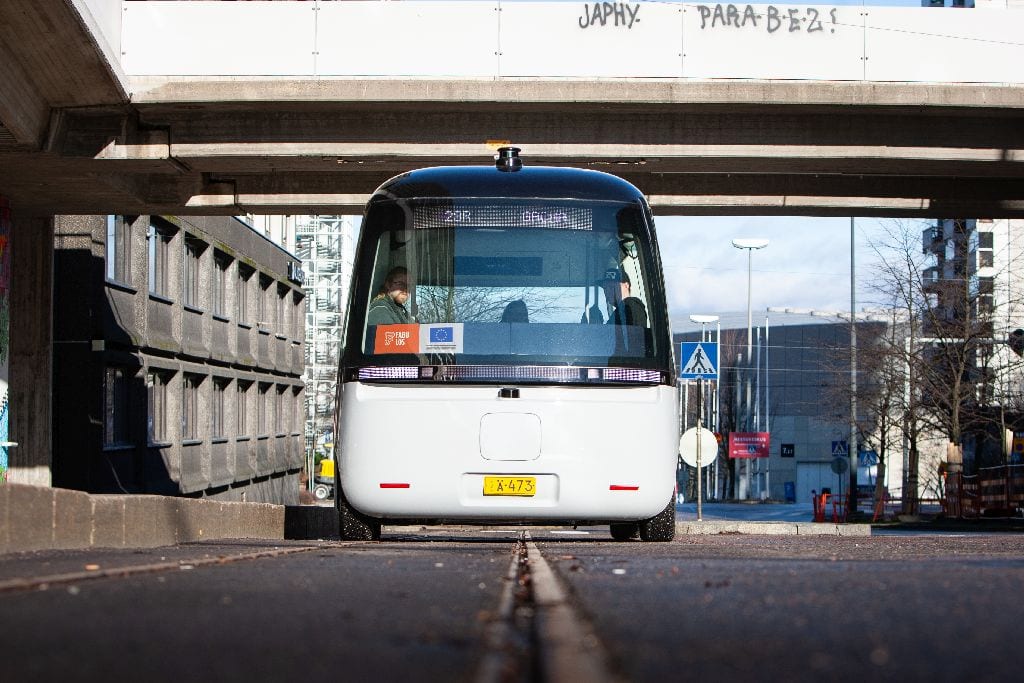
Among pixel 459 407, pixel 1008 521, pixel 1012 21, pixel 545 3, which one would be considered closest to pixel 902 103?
pixel 1012 21

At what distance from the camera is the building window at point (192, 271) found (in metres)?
35.9

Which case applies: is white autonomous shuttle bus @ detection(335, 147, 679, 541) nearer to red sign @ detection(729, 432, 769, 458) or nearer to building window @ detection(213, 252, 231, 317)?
building window @ detection(213, 252, 231, 317)

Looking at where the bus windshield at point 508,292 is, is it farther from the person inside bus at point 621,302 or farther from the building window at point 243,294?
the building window at point 243,294

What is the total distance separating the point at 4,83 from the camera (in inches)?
661

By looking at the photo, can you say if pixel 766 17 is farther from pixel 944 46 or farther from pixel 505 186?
pixel 505 186

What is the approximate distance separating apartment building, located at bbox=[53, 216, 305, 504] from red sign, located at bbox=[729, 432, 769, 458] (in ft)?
86.3

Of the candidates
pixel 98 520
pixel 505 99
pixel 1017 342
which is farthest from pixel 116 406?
pixel 1017 342

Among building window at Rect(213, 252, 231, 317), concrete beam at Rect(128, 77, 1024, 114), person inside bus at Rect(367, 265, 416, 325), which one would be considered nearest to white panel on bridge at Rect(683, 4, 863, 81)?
concrete beam at Rect(128, 77, 1024, 114)

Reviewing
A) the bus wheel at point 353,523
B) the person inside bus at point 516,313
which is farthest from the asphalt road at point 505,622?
the bus wheel at point 353,523

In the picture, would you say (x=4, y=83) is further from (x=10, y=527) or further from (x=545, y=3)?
(x=10, y=527)

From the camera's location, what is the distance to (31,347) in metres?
24.2

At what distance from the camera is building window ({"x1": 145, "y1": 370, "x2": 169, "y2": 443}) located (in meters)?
31.9

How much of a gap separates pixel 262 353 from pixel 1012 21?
30.1 metres

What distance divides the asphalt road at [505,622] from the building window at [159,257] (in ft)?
88.3
